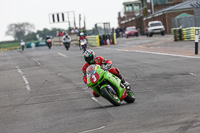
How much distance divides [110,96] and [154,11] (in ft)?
230

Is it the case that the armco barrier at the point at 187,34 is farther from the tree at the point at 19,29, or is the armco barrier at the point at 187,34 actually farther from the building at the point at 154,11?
the tree at the point at 19,29

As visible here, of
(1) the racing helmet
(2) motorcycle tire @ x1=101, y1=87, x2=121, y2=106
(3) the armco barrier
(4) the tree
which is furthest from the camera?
(4) the tree

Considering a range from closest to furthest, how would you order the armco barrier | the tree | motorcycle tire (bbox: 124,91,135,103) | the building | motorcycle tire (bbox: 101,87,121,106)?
motorcycle tire (bbox: 101,87,121,106), motorcycle tire (bbox: 124,91,135,103), the armco barrier, the building, the tree

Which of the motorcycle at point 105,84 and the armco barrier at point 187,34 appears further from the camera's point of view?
the armco barrier at point 187,34

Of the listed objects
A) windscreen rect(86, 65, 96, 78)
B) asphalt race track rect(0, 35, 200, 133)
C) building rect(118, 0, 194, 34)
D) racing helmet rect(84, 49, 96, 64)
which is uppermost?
building rect(118, 0, 194, 34)

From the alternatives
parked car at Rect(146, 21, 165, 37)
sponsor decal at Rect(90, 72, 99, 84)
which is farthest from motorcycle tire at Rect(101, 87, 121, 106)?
parked car at Rect(146, 21, 165, 37)

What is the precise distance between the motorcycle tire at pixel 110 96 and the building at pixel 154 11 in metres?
49.3

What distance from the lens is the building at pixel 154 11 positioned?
2419 inches

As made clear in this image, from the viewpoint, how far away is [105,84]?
9555 mm

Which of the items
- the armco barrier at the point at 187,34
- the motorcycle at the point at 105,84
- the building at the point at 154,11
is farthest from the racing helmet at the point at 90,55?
the building at the point at 154,11

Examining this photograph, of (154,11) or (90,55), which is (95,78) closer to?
(90,55)

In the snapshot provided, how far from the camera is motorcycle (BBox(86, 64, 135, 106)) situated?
31.2ft

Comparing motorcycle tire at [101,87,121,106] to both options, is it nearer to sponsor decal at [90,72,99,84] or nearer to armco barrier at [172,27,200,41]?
sponsor decal at [90,72,99,84]

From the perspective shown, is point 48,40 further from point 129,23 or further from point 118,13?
point 118,13
